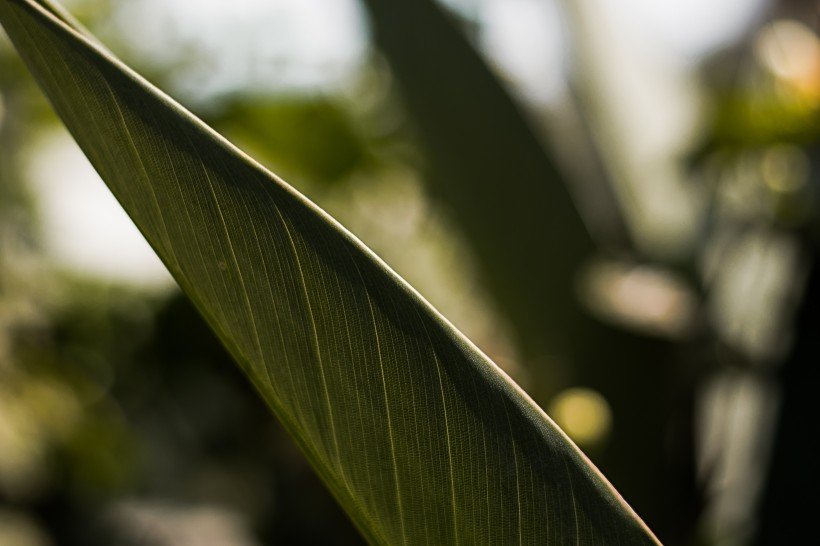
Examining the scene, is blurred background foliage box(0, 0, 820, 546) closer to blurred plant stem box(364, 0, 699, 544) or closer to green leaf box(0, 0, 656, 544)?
blurred plant stem box(364, 0, 699, 544)

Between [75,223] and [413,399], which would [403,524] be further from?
[75,223]

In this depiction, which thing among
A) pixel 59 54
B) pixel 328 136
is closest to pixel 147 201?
pixel 59 54

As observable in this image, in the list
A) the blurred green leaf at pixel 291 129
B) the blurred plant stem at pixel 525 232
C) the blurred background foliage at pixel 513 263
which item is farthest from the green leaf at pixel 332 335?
the blurred green leaf at pixel 291 129

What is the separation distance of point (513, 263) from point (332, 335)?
82 cm

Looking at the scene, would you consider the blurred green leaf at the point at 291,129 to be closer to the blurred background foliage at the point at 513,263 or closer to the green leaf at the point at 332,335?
the blurred background foliage at the point at 513,263

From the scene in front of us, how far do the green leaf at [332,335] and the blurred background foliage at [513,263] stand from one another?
0.55 meters

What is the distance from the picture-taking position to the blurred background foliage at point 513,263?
872mm

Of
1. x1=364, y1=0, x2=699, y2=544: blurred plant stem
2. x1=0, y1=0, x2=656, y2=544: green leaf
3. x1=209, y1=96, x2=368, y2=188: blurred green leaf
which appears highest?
x1=209, y1=96, x2=368, y2=188: blurred green leaf

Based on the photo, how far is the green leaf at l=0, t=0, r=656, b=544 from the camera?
170 mm

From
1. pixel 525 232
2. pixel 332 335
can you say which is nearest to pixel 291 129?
pixel 525 232

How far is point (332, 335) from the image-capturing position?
0.61ft

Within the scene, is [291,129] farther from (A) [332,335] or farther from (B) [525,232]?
(A) [332,335]

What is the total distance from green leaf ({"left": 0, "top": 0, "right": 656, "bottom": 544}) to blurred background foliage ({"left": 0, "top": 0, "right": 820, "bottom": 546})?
550 mm

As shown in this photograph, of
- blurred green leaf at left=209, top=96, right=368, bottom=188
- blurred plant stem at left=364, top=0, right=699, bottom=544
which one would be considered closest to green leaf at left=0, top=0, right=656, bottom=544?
blurred plant stem at left=364, top=0, right=699, bottom=544
